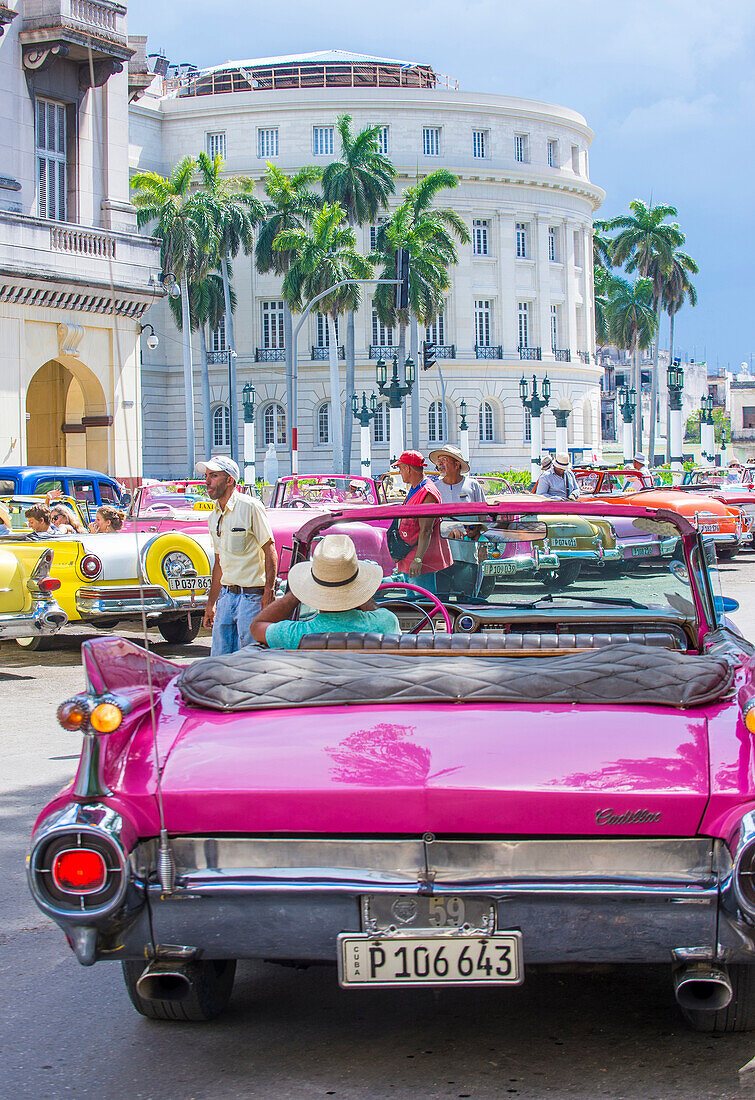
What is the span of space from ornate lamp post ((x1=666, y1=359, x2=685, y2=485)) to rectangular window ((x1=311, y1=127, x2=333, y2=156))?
23.6 metres

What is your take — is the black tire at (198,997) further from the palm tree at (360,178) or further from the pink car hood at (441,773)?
the palm tree at (360,178)

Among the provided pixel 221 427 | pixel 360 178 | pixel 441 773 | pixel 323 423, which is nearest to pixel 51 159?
pixel 360 178

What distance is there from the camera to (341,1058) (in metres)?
3.41

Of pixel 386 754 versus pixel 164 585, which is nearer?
pixel 386 754

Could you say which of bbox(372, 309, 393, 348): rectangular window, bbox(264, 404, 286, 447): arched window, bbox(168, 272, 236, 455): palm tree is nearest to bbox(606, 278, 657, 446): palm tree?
bbox(372, 309, 393, 348): rectangular window

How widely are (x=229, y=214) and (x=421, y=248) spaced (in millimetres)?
9244

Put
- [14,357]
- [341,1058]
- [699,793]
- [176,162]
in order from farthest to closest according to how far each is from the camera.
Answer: [176,162] → [14,357] → [341,1058] → [699,793]

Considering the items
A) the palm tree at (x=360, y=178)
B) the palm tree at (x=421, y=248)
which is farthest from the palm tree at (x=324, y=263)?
the palm tree at (x=421, y=248)

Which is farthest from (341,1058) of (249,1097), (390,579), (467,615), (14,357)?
(14,357)

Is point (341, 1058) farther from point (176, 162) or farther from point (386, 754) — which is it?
point (176, 162)

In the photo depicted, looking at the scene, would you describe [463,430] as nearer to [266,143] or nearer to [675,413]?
[675,413]

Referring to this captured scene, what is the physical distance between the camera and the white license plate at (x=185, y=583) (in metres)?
11.6

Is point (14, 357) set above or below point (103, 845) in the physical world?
above

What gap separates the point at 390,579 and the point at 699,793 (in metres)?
2.56
